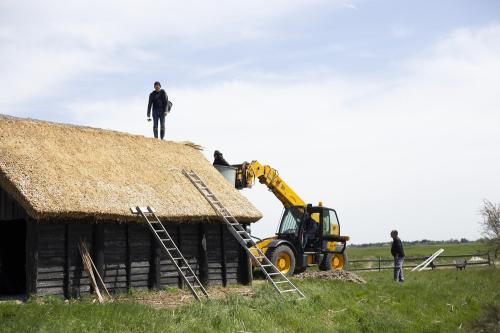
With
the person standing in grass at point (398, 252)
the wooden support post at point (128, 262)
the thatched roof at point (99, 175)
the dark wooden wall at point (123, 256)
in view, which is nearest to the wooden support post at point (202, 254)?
the dark wooden wall at point (123, 256)

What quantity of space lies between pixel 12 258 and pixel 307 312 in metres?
8.78

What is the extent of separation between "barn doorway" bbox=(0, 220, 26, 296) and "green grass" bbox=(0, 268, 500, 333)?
3995mm

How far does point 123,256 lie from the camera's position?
16125 mm

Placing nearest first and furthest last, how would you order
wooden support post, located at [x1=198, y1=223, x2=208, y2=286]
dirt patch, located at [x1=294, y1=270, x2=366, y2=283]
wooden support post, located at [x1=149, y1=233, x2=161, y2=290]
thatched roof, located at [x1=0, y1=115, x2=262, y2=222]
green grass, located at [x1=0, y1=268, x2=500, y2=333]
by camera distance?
green grass, located at [x1=0, y1=268, x2=500, y2=333] → thatched roof, located at [x1=0, y1=115, x2=262, y2=222] → wooden support post, located at [x1=149, y1=233, x2=161, y2=290] → wooden support post, located at [x1=198, y1=223, x2=208, y2=286] → dirt patch, located at [x1=294, y1=270, x2=366, y2=283]

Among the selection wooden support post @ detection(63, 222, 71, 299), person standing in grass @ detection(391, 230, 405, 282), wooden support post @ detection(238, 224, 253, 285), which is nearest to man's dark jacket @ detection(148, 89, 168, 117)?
wooden support post @ detection(238, 224, 253, 285)

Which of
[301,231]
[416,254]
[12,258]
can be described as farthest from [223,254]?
[416,254]

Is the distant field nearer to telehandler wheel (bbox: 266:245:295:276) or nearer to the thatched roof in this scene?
telehandler wheel (bbox: 266:245:295:276)

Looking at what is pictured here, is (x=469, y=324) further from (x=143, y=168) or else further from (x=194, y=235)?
(x=143, y=168)

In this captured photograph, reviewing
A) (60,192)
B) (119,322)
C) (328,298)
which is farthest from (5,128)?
(328,298)

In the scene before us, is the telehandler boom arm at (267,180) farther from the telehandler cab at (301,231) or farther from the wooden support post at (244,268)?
the wooden support post at (244,268)

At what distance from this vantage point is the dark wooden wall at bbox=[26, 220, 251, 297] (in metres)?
14.4

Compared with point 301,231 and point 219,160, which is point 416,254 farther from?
point 219,160

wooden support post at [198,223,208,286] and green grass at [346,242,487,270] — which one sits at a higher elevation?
wooden support post at [198,223,208,286]

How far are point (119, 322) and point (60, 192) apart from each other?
4824 mm
